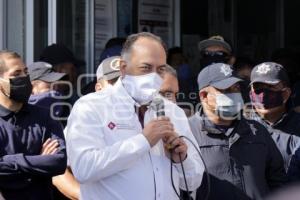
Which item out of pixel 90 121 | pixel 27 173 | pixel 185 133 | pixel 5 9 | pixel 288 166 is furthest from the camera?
pixel 5 9

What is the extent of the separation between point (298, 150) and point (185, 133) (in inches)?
49.6

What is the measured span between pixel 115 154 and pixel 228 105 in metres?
1.29

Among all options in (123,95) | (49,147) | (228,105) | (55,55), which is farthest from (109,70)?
(123,95)

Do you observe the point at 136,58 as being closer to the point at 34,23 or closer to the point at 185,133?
the point at 185,133

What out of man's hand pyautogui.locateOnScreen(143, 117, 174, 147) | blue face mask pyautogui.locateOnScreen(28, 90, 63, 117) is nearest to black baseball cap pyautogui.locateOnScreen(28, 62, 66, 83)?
blue face mask pyautogui.locateOnScreen(28, 90, 63, 117)

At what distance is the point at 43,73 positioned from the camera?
5.12m

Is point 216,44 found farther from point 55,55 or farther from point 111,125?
point 111,125

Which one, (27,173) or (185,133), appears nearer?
(185,133)

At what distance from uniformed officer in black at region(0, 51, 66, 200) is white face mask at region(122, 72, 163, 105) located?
40.8 inches

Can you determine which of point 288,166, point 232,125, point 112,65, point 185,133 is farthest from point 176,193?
point 112,65

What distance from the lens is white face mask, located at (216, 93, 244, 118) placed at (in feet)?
13.3

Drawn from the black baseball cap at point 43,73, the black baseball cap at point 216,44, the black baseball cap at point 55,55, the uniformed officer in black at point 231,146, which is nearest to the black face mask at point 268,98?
the uniformed officer in black at point 231,146

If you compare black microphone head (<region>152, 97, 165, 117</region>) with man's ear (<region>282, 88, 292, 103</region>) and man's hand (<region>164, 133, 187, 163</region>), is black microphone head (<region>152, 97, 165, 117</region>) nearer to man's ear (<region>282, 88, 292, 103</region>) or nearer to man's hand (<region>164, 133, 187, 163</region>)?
man's hand (<region>164, 133, 187, 163</region>)

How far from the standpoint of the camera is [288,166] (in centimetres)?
429
